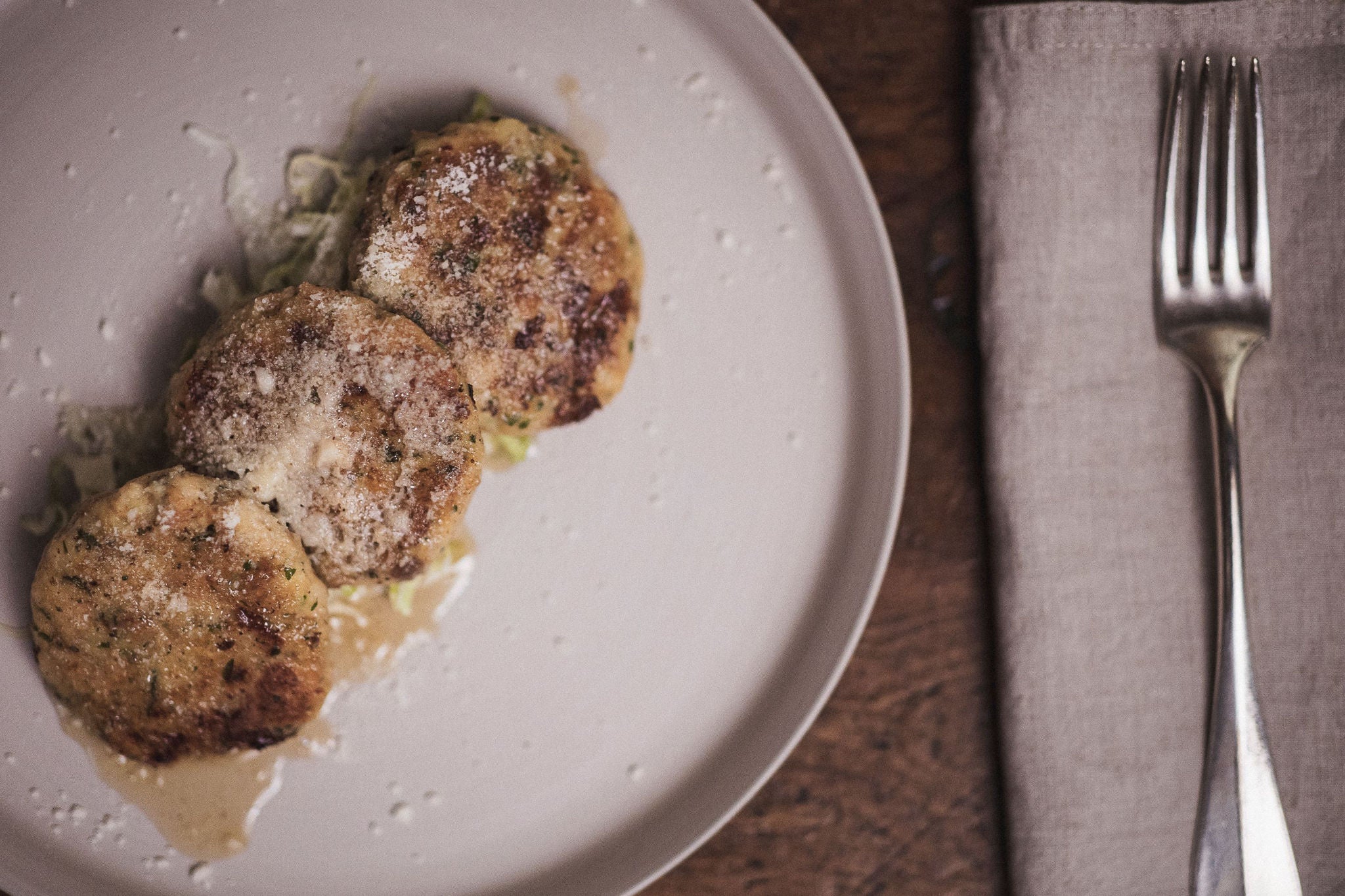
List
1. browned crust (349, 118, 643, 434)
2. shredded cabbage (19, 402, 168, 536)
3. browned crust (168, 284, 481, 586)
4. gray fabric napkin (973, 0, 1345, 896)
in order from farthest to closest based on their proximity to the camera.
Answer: gray fabric napkin (973, 0, 1345, 896)
shredded cabbage (19, 402, 168, 536)
browned crust (349, 118, 643, 434)
browned crust (168, 284, 481, 586)

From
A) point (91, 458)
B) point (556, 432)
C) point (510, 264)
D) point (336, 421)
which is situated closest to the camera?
point (336, 421)

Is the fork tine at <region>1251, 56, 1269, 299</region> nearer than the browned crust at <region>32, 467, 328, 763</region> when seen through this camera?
No

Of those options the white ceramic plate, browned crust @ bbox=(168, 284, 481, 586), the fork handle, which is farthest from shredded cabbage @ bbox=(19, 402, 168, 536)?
the fork handle

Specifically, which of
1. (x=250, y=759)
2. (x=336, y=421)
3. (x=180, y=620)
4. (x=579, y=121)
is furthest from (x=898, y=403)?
(x=250, y=759)

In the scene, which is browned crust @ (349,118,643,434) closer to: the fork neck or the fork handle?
the fork neck

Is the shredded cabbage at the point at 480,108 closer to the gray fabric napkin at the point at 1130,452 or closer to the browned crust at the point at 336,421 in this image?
the browned crust at the point at 336,421

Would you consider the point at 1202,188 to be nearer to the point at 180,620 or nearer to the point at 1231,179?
the point at 1231,179

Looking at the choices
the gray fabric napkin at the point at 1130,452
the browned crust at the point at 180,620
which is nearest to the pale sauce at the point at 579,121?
the gray fabric napkin at the point at 1130,452

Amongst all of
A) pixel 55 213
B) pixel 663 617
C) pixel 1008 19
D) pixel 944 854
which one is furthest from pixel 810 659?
pixel 55 213
